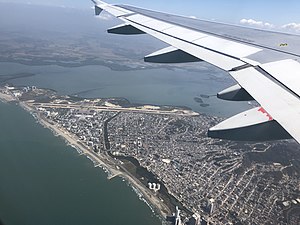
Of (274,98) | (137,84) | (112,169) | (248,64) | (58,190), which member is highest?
(248,64)

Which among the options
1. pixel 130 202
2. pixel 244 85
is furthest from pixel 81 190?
pixel 244 85

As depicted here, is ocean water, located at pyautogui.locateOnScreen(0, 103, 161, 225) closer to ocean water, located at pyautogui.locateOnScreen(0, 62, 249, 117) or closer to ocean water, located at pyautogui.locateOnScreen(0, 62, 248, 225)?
ocean water, located at pyautogui.locateOnScreen(0, 62, 248, 225)

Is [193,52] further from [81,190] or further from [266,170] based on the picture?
[266,170]

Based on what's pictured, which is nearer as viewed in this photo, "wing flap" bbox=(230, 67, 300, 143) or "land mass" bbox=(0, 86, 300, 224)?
"wing flap" bbox=(230, 67, 300, 143)

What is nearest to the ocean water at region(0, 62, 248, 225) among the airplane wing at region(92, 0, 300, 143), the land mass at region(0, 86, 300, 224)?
the land mass at region(0, 86, 300, 224)

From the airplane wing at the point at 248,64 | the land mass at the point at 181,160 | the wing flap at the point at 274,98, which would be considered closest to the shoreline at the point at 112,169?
the land mass at the point at 181,160

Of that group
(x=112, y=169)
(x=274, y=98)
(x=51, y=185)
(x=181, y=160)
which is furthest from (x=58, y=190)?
(x=274, y=98)

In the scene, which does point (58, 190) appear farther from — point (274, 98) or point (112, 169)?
point (274, 98)
